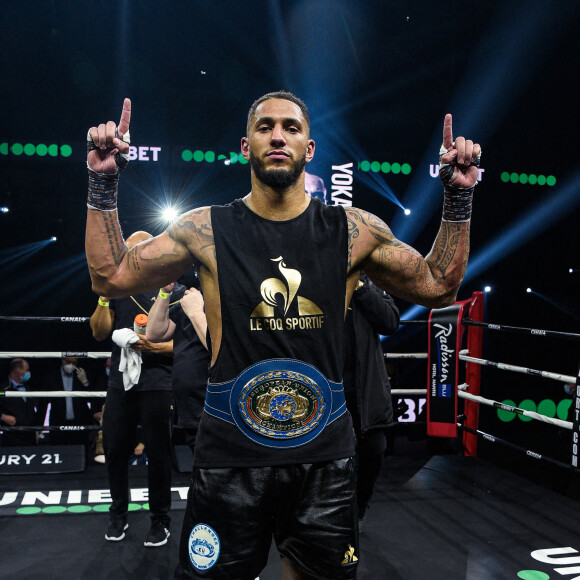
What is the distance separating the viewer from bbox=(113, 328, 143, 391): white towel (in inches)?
114

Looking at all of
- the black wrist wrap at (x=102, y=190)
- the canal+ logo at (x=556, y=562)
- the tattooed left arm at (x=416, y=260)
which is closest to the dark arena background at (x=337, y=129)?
the canal+ logo at (x=556, y=562)

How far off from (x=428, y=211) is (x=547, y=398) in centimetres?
277

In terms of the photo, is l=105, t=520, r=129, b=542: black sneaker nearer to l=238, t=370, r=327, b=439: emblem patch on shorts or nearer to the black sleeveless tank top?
the black sleeveless tank top

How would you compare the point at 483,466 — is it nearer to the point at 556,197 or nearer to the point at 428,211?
the point at 428,211

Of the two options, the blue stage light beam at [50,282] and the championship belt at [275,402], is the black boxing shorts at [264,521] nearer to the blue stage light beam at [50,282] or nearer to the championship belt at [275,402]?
the championship belt at [275,402]

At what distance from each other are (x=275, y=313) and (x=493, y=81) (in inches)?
272

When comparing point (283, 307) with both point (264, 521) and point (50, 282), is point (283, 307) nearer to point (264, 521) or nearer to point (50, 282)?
point (264, 521)

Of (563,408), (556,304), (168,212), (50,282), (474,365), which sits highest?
(168,212)

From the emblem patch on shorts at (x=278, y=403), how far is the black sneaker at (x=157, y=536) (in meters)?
1.84

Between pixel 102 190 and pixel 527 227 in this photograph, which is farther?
pixel 527 227

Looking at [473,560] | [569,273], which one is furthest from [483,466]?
[569,273]

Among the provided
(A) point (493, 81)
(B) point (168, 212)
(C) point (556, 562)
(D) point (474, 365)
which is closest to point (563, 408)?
(D) point (474, 365)

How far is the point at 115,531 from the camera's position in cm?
298

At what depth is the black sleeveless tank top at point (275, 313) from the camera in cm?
142
